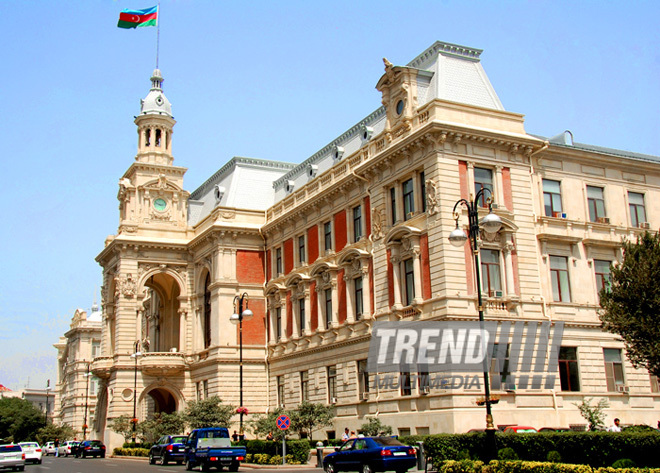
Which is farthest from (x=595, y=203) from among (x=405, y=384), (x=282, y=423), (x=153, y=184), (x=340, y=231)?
(x=153, y=184)

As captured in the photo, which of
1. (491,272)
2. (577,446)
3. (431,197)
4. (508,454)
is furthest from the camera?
(431,197)

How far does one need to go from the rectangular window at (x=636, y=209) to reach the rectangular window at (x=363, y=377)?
1661 centimetres

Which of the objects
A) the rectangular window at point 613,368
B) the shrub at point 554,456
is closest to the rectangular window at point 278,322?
the rectangular window at point 613,368

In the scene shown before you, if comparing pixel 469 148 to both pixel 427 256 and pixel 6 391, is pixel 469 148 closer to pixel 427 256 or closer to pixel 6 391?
pixel 427 256

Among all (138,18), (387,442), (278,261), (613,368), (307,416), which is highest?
(138,18)

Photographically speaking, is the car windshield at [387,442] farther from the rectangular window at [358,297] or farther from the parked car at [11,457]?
the parked car at [11,457]

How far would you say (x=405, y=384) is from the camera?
37.5 m

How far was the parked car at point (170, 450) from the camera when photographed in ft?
132

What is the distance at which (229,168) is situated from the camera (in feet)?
205

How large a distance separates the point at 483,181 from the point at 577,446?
1815 cm

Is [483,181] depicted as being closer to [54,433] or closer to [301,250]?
[301,250]

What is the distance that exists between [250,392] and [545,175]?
1025 inches

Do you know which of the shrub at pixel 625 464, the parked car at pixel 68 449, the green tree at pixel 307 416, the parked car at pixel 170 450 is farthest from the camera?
the parked car at pixel 68 449

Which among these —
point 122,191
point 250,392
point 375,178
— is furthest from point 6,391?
point 375,178
